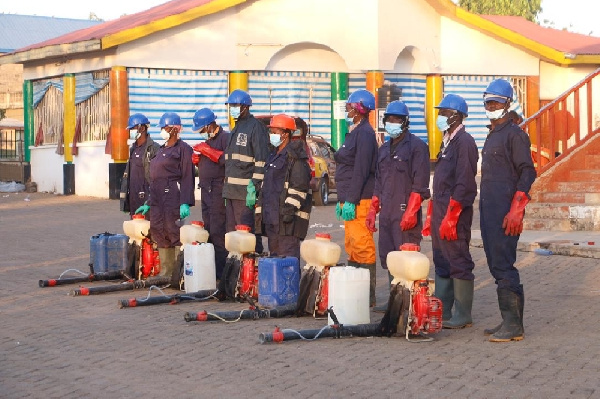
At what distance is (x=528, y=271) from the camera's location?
15383 millimetres

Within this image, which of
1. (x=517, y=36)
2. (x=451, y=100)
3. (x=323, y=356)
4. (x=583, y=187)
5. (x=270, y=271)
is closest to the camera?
(x=323, y=356)

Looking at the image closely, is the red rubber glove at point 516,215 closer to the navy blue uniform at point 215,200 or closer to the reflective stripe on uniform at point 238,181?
the reflective stripe on uniform at point 238,181

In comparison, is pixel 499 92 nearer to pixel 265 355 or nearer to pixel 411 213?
pixel 411 213

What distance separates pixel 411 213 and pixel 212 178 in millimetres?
3423

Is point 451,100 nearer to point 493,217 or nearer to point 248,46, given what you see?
point 493,217

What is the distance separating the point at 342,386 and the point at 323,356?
116 cm

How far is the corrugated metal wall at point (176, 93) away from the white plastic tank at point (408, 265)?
20525 millimetres

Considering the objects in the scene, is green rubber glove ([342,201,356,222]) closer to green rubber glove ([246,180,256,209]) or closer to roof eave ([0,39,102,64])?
green rubber glove ([246,180,256,209])

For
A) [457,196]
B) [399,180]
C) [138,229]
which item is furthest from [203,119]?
[457,196]

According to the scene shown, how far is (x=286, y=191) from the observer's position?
Result: 1255 cm

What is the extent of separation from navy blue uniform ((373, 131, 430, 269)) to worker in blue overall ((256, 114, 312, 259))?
1042 millimetres

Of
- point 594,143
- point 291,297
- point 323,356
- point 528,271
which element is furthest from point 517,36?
point 323,356

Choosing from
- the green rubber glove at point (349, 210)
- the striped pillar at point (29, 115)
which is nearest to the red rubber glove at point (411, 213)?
the green rubber glove at point (349, 210)

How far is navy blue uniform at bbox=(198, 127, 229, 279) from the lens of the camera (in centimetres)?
1404
